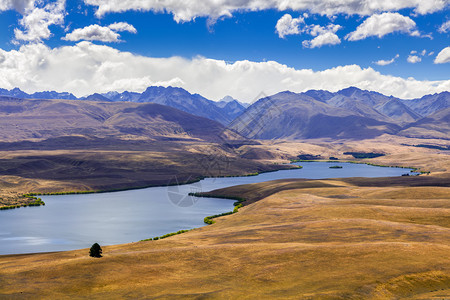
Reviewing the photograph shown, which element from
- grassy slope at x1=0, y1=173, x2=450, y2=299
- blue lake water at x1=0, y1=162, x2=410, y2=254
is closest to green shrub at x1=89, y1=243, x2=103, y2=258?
grassy slope at x1=0, y1=173, x2=450, y2=299

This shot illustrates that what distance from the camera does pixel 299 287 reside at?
3616 cm

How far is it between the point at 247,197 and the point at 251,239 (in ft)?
292

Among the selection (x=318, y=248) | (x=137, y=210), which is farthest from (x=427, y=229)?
(x=137, y=210)

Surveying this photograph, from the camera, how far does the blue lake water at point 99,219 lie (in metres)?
87.7

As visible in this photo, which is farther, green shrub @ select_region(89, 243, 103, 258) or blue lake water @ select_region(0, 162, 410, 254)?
blue lake water @ select_region(0, 162, 410, 254)

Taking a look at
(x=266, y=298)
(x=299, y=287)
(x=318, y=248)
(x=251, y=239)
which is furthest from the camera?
(x=251, y=239)

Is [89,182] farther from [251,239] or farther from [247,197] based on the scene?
[251,239]

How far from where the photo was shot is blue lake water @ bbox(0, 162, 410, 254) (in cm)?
8769

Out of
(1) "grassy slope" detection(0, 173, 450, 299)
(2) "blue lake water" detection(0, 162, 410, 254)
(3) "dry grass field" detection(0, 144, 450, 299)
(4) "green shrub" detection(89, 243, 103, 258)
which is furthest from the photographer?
(2) "blue lake water" detection(0, 162, 410, 254)

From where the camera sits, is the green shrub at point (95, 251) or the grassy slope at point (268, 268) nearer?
the grassy slope at point (268, 268)

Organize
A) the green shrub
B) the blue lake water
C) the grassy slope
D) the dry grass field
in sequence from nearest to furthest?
the dry grass field
the grassy slope
the green shrub
the blue lake water

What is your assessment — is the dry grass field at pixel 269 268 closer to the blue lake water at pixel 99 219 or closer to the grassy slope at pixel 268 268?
the grassy slope at pixel 268 268

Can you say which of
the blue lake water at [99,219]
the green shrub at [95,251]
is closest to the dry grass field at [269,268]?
the green shrub at [95,251]

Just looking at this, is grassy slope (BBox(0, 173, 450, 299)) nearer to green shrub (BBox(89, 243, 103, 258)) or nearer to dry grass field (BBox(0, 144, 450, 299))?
dry grass field (BBox(0, 144, 450, 299))
